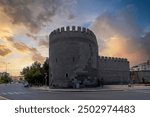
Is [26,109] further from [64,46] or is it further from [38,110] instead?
[64,46]

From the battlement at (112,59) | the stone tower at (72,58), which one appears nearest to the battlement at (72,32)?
the stone tower at (72,58)

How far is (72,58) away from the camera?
41656 millimetres

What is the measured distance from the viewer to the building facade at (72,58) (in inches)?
1638

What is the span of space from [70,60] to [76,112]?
35529mm

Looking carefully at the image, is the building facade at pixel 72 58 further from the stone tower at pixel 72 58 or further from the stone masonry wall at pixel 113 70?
the stone masonry wall at pixel 113 70

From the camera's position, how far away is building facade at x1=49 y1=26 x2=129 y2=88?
41.6 meters

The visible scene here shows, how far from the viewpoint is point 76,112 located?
6.14 metres

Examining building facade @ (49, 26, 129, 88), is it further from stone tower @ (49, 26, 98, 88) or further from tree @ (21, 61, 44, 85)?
tree @ (21, 61, 44, 85)

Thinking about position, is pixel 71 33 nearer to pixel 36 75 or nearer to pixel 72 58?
pixel 72 58

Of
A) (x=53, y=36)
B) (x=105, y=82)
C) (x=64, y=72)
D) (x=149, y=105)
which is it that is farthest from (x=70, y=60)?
(x=149, y=105)

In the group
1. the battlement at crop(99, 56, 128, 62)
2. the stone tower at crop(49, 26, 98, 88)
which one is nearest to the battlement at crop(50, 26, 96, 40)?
the stone tower at crop(49, 26, 98, 88)

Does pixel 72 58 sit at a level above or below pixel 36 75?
above

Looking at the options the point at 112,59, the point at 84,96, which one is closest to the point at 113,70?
the point at 112,59

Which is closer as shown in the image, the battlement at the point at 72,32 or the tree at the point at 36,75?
the battlement at the point at 72,32
